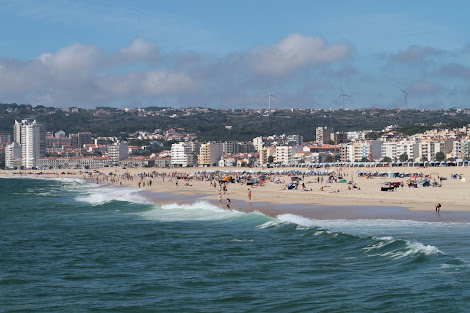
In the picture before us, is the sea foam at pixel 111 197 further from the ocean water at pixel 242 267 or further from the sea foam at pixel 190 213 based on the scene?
the ocean water at pixel 242 267

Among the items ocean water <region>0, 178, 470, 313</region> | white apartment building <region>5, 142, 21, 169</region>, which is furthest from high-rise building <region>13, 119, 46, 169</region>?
ocean water <region>0, 178, 470, 313</region>

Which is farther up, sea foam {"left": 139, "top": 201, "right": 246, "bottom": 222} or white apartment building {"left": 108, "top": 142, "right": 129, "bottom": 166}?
Result: white apartment building {"left": 108, "top": 142, "right": 129, "bottom": 166}

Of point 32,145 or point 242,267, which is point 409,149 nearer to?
point 32,145

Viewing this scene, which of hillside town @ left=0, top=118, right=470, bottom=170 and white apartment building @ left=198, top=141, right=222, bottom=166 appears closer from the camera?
hillside town @ left=0, top=118, right=470, bottom=170

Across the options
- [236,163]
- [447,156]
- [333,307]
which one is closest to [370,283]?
[333,307]

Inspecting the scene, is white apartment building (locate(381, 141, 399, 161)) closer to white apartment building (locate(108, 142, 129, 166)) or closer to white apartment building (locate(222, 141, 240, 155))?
white apartment building (locate(222, 141, 240, 155))

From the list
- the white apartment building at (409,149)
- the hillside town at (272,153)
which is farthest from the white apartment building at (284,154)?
the white apartment building at (409,149)

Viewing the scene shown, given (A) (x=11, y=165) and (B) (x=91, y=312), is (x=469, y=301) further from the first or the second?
(A) (x=11, y=165)
